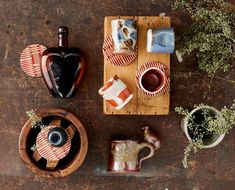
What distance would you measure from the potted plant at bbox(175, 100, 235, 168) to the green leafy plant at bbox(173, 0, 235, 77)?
12 cm

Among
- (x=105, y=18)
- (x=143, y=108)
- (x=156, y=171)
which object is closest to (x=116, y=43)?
(x=105, y=18)

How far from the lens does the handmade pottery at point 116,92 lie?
1.51 m

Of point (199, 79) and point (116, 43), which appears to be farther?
point (199, 79)

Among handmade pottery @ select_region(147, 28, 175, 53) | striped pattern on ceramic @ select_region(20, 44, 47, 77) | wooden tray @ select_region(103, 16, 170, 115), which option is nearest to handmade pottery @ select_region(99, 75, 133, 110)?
wooden tray @ select_region(103, 16, 170, 115)

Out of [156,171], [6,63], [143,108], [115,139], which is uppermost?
[6,63]

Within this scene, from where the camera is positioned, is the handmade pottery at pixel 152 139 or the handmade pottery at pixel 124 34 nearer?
the handmade pottery at pixel 124 34

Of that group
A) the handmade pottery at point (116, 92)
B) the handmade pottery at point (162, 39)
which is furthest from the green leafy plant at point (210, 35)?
the handmade pottery at point (116, 92)

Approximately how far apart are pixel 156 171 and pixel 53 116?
37cm

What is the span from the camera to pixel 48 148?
5.11ft

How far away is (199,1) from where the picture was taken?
1.60 meters

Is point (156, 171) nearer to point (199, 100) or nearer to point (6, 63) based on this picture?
point (199, 100)

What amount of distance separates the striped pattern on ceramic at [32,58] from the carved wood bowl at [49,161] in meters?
0.15

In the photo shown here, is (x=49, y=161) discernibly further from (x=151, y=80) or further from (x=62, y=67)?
(x=151, y=80)

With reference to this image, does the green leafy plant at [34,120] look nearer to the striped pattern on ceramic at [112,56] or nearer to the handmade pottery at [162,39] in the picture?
the striped pattern on ceramic at [112,56]
